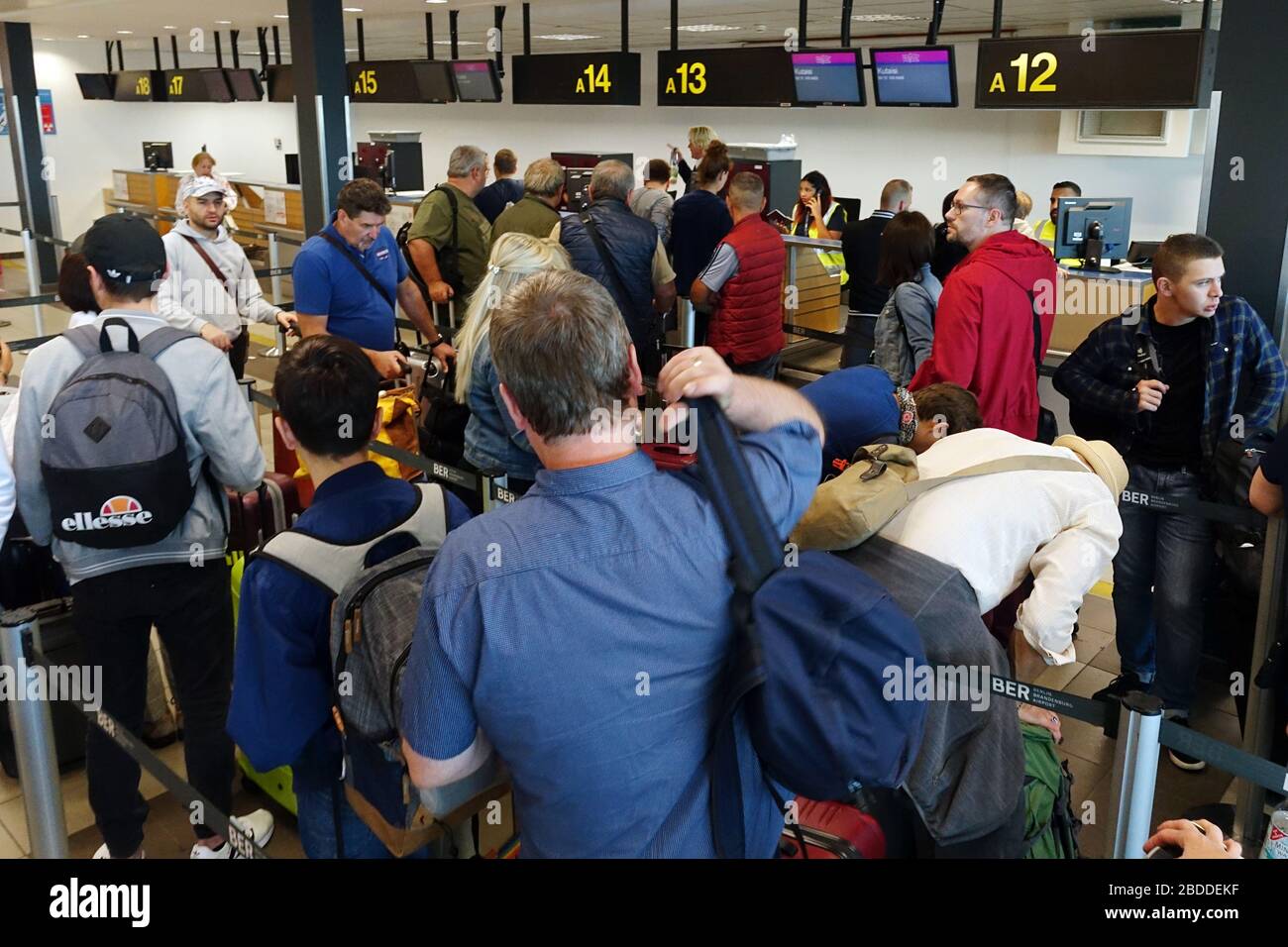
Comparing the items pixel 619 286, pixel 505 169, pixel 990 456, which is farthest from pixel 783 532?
pixel 505 169

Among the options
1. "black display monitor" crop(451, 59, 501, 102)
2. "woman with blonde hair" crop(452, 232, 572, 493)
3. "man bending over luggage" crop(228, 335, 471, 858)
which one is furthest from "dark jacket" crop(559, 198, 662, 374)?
"black display monitor" crop(451, 59, 501, 102)

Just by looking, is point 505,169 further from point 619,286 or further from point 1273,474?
point 1273,474

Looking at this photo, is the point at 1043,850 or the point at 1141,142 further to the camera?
the point at 1141,142

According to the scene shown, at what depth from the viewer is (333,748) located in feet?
6.94

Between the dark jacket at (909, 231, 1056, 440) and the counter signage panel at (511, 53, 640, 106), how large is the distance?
600 cm

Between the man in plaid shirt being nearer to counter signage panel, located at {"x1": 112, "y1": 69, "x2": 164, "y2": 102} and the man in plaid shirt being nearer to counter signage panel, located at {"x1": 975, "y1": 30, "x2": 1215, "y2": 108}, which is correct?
counter signage panel, located at {"x1": 975, "y1": 30, "x2": 1215, "y2": 108}

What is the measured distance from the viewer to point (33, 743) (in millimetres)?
2484

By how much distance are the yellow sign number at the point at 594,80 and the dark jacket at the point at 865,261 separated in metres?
3.78

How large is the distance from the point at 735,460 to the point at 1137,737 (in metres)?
0.96

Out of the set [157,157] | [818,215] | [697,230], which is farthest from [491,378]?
[157,157]

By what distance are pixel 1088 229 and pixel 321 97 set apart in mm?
4785

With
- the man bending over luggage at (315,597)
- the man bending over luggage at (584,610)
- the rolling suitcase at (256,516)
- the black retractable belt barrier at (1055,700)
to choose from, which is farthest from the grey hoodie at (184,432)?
the black retractable belt barrier at (1055,700)

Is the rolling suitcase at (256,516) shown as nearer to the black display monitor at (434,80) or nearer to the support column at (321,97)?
the support column at (321,97)

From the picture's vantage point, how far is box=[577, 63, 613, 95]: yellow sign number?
30.5 feet
